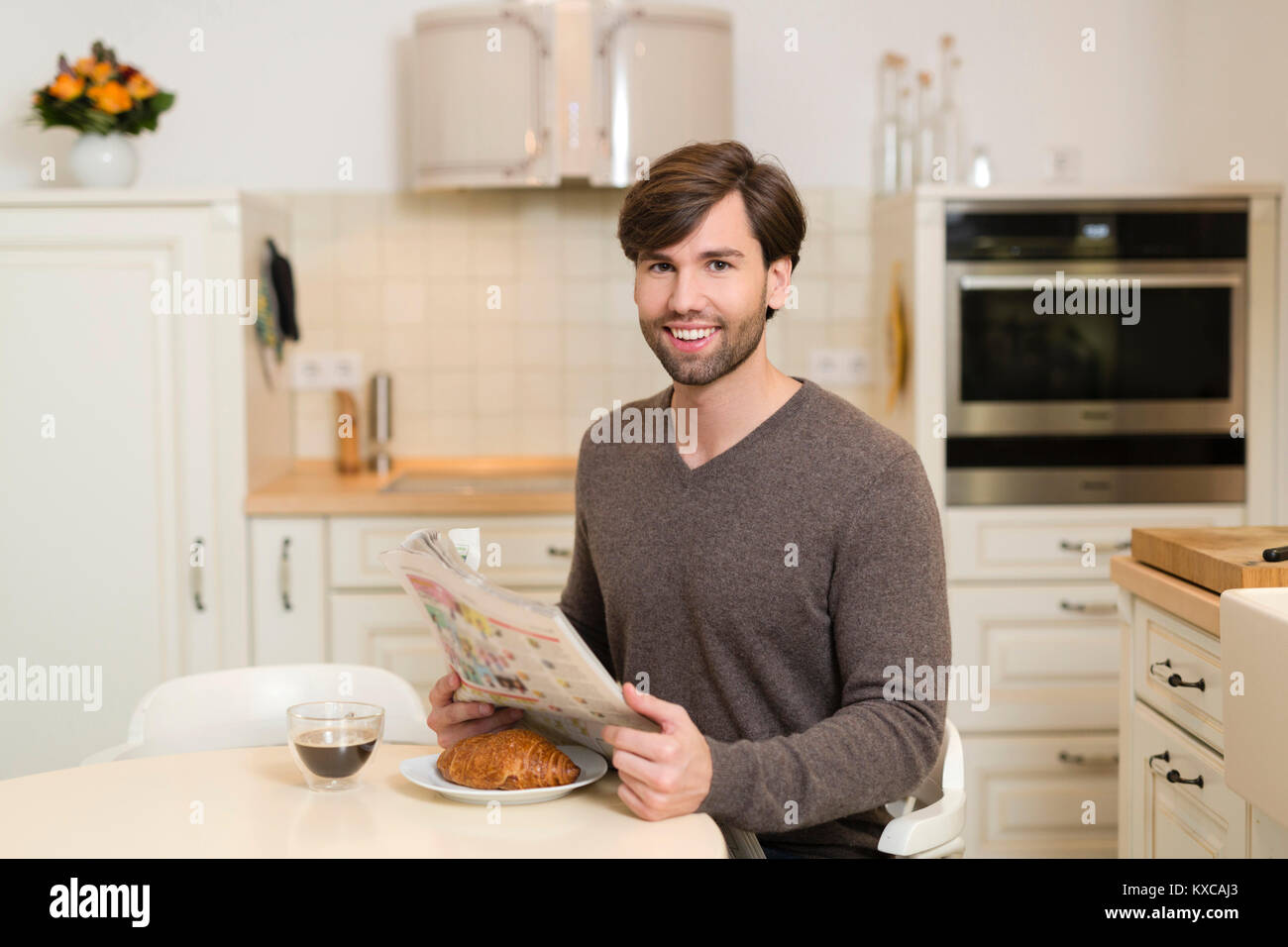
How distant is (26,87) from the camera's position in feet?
10.6

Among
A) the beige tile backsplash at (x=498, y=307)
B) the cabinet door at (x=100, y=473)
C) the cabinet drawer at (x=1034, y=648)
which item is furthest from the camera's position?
the beige tile backsplash at (x=498, y=307)

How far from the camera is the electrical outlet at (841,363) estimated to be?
3.34 meters

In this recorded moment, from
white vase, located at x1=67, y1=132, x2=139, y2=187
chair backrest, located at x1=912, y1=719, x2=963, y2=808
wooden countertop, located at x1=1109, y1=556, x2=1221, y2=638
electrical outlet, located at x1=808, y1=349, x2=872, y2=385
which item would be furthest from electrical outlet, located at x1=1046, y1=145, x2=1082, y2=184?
white vase, located at x1=67, y1=132, x2=139, y2=187

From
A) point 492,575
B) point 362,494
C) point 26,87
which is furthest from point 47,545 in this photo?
point 26,87

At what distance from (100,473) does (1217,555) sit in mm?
2190

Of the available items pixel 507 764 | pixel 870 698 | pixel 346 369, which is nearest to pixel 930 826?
pixel 870 698

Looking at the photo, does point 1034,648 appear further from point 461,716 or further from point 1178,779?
point 461,716

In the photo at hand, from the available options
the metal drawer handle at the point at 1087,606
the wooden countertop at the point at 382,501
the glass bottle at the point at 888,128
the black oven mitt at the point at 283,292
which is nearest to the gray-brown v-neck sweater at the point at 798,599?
the wooden countertop at the point at 382,501

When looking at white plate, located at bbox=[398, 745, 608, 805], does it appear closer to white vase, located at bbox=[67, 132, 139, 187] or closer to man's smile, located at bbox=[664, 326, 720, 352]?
man's smile, located at bbox=[664, 326, 720, 352]

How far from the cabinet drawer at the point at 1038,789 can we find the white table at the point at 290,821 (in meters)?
1.76

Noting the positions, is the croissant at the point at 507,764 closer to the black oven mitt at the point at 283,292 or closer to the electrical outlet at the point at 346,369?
the black oven mitt at the point at 283,292

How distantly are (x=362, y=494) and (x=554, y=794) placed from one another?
1661 mm
